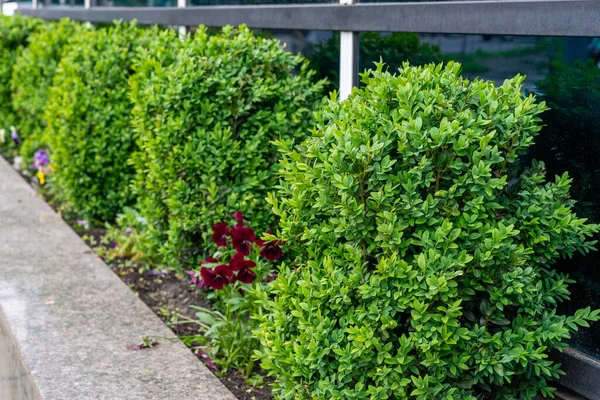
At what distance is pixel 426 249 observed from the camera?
2.59 meters

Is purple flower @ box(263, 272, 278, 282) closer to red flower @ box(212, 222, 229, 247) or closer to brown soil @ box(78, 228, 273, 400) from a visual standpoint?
red flower @ box(212, 222, 229, 247)

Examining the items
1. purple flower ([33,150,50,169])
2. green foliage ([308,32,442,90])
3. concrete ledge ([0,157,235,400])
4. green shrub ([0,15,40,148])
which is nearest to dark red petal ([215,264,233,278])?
concrete ledge ([0,157,235,400])

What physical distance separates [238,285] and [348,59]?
1386 mm

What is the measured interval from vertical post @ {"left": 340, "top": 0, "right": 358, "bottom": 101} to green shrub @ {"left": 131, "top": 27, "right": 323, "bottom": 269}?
0.16m

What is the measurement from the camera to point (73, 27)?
7707 mm

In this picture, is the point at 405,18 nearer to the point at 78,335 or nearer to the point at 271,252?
the point at 271,252

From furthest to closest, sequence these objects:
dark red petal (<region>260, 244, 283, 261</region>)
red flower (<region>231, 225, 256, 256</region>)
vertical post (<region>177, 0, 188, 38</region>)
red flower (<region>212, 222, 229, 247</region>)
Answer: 1. vertical post (<region>177, 0, 188, 38</region>)
2. red flower (<region>212, 222, 229, 247</region>)
3. red flower (<region>231, 225, 256, 256</region>)
4. dark red petal (<region>260, 244, 283, 261</region>)

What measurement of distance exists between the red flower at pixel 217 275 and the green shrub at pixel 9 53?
6432 millimetres

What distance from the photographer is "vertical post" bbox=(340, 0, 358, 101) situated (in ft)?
13.7

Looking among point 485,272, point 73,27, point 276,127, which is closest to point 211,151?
point 276,127

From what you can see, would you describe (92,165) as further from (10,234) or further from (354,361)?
(354,361)

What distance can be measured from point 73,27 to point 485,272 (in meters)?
6.17

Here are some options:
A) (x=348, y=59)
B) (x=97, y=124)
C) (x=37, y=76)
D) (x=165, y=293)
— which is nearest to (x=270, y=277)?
(x=165, y=293)

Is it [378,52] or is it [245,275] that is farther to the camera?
[378,52]
